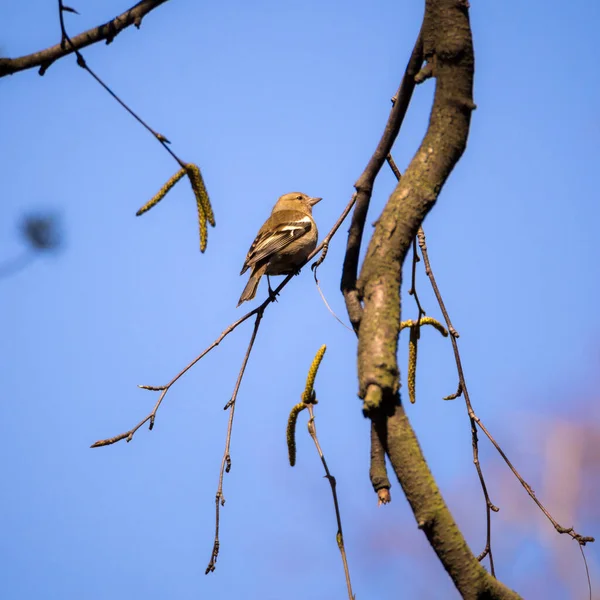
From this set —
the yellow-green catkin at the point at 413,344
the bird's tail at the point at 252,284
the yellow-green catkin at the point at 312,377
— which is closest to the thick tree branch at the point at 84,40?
the yellow-green catkin at the point at 312,377

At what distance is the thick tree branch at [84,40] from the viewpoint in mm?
2570

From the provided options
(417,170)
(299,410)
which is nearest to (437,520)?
(417,170)

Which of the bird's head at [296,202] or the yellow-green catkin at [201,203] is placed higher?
the bird's head at [296,202]

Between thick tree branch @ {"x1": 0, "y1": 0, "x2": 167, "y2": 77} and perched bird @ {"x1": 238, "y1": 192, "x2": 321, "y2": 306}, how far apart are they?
4449 mm

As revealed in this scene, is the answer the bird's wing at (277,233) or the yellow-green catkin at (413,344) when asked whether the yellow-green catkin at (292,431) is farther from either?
the bird's wing at (277,233)

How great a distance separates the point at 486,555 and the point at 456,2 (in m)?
2.55

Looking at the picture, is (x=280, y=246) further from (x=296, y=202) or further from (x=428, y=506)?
(x=428, y=506)

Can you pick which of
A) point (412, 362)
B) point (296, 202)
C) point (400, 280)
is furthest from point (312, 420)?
point (296, 202)

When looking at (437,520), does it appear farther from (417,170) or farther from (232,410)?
(232,410)

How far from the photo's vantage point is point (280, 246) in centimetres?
788

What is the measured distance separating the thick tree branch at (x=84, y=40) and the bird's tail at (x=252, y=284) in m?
4.44

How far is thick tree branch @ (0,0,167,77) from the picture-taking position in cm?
257

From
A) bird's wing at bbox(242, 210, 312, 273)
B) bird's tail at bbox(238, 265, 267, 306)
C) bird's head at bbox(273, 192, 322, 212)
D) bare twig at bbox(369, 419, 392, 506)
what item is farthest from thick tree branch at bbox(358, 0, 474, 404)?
bird's head at bbox(273, 192, 322, 212)

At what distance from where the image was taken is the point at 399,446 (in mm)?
1994
